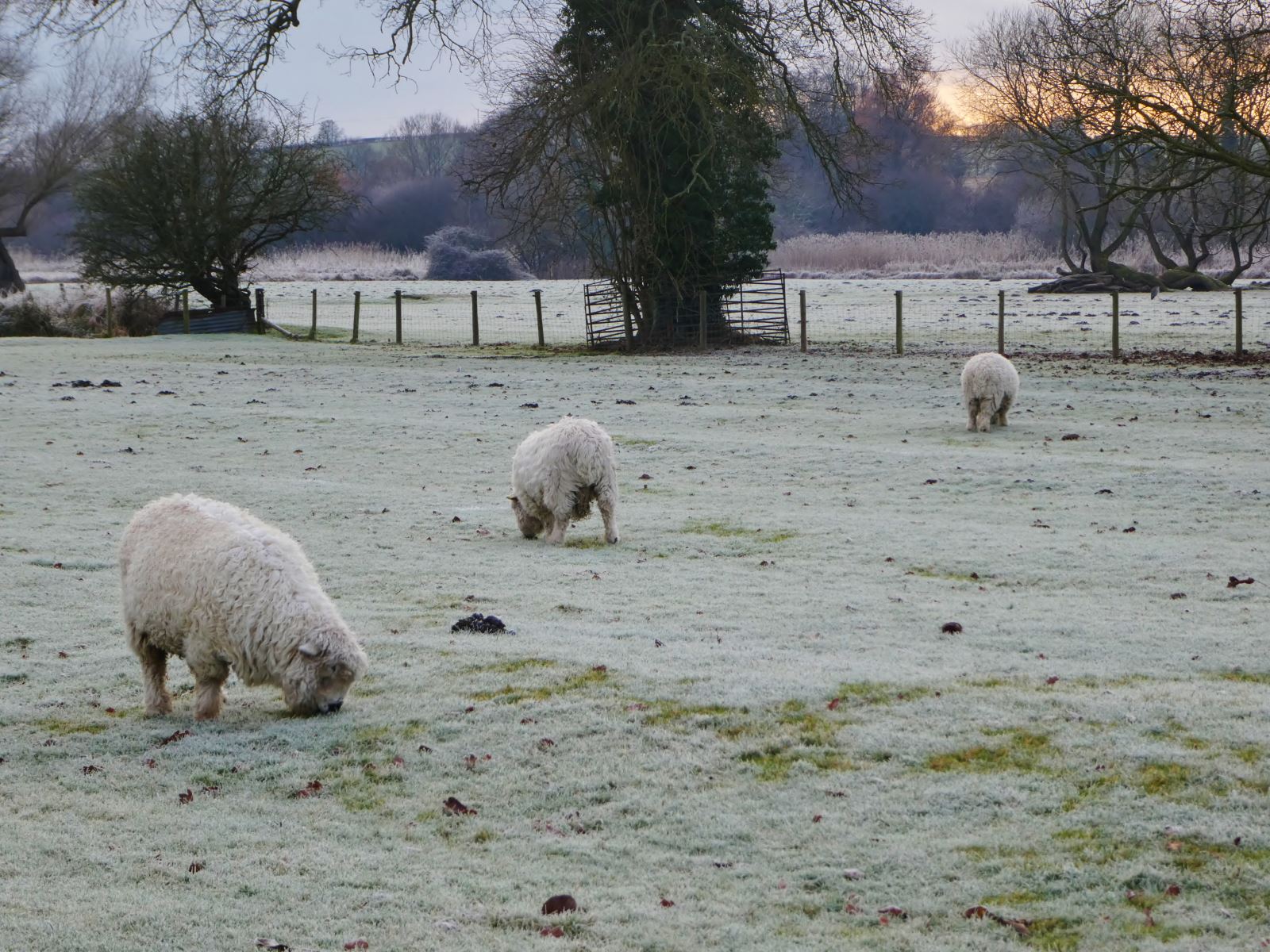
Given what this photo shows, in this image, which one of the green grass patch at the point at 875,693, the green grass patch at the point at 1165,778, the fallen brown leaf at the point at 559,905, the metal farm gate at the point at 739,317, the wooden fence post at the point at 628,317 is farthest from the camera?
the metal farm gate at the point at 739,317


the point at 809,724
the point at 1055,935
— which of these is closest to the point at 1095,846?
the point at 1055,935

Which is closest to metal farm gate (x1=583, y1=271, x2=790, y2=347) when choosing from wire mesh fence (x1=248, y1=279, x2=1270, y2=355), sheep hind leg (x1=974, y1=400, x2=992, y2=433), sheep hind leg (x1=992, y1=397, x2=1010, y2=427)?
wire mesh fence (x1=248, y1=279, x2=1270, y2=355)

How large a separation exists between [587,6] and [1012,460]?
70.4ft

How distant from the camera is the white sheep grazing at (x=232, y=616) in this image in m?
7.13

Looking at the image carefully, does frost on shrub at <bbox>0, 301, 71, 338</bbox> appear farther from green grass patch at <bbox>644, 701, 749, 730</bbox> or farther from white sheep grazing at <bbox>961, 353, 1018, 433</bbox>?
green grass patch at <bbox>644, 701, 749, 730</bbox>

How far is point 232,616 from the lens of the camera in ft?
23.4

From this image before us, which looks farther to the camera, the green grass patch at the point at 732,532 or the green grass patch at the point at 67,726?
the green grass patch at the point at 732,532

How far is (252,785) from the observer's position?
6484mm

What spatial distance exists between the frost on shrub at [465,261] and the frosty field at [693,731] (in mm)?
67843

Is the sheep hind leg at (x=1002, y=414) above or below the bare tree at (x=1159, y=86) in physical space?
below

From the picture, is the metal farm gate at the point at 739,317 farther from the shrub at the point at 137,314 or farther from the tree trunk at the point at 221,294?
the shrub at the point at 137,314

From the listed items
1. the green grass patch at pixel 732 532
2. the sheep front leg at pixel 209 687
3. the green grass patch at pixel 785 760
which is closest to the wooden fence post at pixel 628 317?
the green grass patch at pixel 732 532

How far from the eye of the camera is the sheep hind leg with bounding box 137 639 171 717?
7551mm

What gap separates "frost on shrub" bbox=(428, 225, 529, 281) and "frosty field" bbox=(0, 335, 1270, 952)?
67.8m
